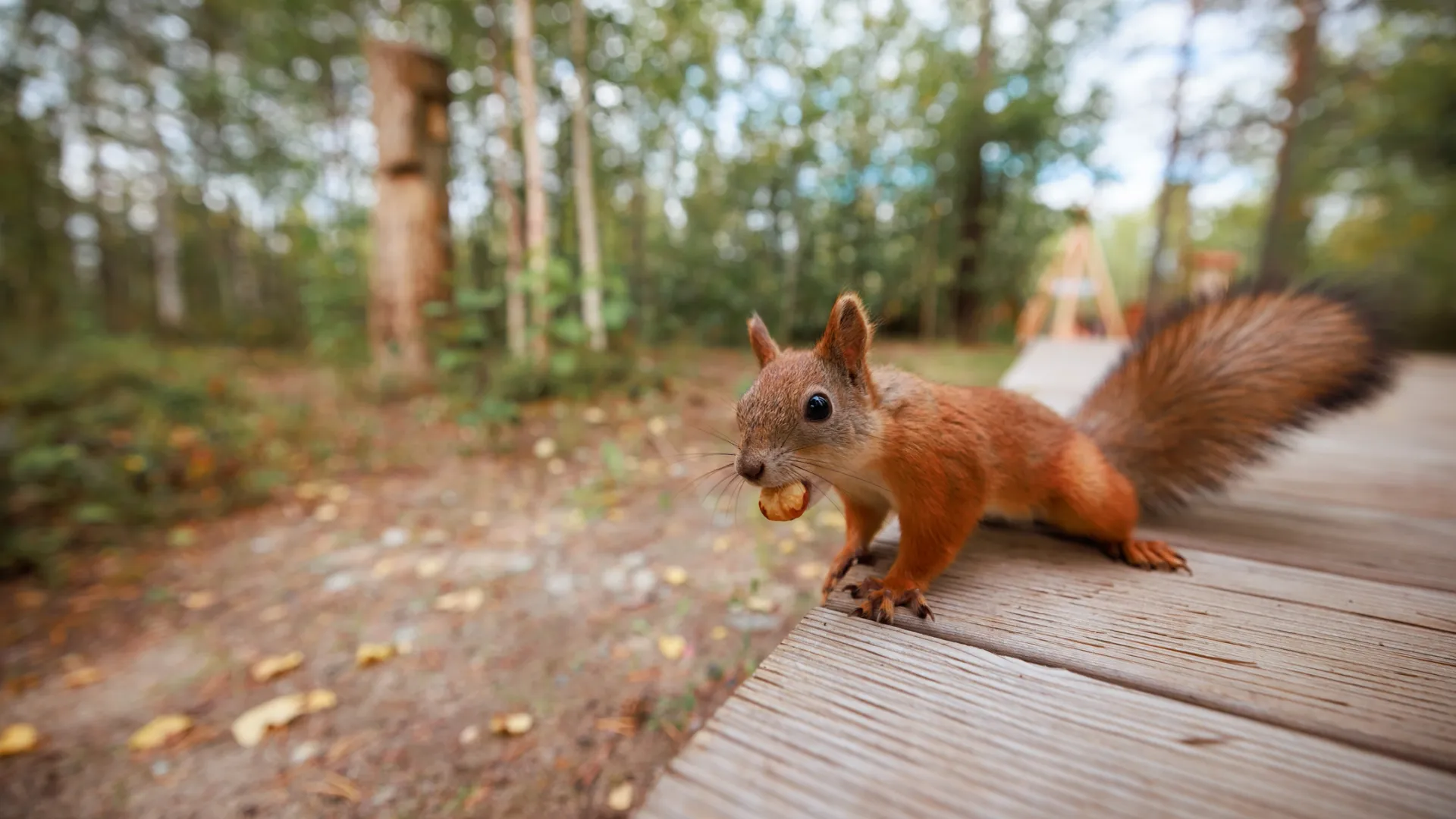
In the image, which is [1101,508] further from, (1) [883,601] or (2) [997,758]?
(2) [997,758]

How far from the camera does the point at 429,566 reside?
2.46 meters

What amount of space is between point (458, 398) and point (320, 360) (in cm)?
375

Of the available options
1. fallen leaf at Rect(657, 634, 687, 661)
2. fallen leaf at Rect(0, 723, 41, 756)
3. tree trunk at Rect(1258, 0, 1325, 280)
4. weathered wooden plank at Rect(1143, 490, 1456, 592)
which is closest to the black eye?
weathered wooden plank at Rect(1143, 490, 1456, 592)

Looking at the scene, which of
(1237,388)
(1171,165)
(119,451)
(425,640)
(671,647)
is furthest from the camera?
(1171,165)

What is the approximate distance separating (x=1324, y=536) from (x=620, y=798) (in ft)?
5.47

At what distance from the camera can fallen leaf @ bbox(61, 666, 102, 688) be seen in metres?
1.91

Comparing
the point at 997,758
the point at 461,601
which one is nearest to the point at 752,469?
the point at 997,758

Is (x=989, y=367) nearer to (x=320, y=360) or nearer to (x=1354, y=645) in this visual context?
(x=1354, y=645)

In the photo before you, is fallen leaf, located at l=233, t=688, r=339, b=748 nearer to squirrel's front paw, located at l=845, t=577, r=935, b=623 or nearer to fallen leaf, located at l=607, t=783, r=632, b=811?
fallen leaf, located at l=607, t=783, r=632, b=811

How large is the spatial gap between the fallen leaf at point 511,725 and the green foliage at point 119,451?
2.70 m

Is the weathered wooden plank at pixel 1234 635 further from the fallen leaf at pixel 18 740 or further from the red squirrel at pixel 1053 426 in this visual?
the fallen leaf at pixel 18 740

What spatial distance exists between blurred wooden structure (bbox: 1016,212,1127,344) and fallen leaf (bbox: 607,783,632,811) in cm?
617

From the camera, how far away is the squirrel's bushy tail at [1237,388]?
1.15 metres

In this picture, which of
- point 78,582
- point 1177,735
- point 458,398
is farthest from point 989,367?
point 78,582
